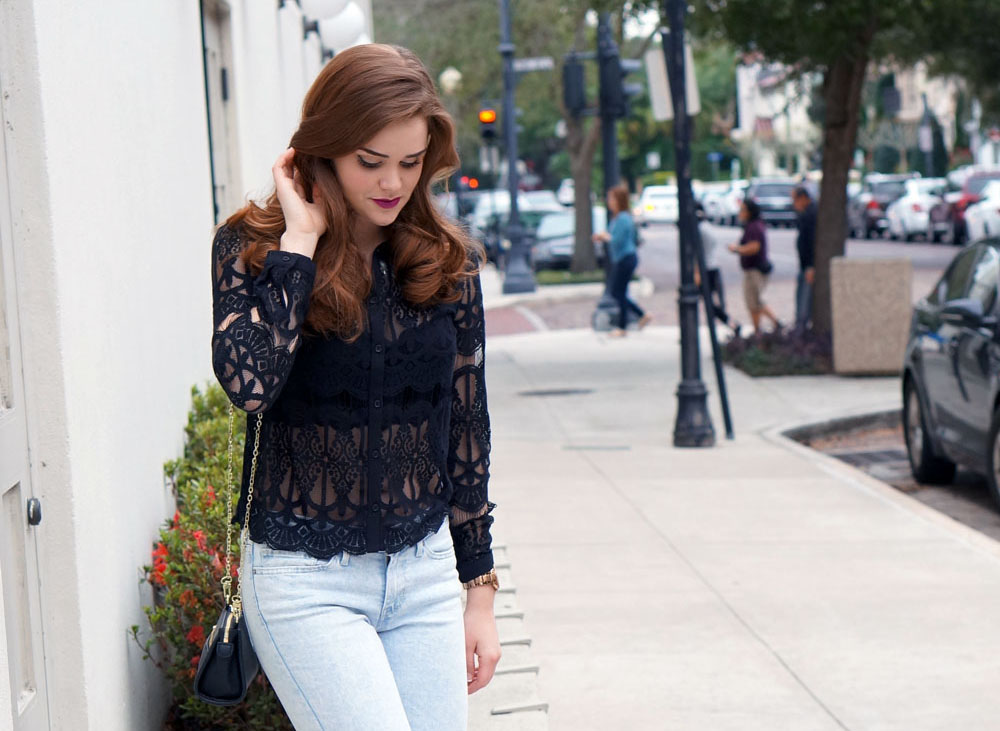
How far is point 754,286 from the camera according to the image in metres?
17.4

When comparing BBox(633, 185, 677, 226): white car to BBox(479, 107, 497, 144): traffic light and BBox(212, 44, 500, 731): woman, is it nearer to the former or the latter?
BBox(479, 107, 497, 144): traffic light

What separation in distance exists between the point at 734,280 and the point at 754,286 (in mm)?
13982

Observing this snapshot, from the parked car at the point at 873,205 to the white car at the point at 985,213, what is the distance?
8.12m

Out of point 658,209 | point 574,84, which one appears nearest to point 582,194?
point 574,84

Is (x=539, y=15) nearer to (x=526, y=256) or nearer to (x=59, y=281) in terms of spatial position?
(x=526, y=256)

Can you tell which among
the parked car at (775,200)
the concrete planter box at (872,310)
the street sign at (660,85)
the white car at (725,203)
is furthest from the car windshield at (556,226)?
the white car at (725,203)

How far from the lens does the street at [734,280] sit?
23188 millimetres

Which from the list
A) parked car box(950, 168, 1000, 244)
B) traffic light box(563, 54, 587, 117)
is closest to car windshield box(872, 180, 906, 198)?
parked car box(950, 168, 1000, 244)

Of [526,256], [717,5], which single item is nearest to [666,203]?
[526,256]

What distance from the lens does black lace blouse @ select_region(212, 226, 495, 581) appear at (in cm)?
239

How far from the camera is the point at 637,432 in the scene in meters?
11.5

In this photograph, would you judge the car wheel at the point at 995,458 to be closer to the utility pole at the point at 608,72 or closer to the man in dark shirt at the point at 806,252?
the man in dark shirt at the point at 806,252

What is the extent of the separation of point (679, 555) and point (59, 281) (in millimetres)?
4693

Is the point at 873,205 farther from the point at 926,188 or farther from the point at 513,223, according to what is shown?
the point at 513,223
